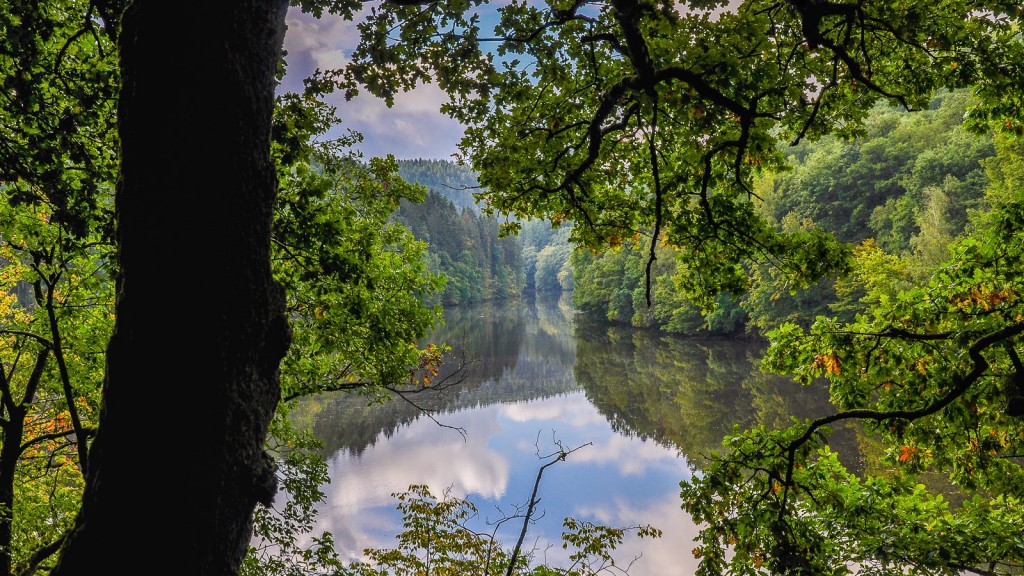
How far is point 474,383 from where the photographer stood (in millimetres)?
28344

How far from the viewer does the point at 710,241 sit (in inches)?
179

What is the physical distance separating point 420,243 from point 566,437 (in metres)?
14.0

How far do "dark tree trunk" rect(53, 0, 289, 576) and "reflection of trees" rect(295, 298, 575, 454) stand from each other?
3.99 meters

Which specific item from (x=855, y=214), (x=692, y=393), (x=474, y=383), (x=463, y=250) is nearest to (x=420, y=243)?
(x=692, y=393)

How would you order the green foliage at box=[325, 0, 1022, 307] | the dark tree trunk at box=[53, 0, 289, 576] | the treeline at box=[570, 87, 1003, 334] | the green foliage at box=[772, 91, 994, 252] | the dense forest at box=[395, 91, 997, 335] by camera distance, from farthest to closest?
the green foliage at box=[772, 91, 994, 252] < the dense forest at box=[395, 91, 997, 335] < the treeline at box=[570, 87, 1003, 334] < the green foliage at box=[325, 0, 1022, 307] < the dark tree trunk at box=[53, 0, 289, 576]

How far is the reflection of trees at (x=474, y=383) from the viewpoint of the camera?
2002cm

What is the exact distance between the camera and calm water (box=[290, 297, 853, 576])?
13.0 m

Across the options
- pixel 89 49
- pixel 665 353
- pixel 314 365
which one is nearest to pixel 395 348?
pixel 314 365

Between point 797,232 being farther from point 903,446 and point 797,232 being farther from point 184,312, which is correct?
point 184,312

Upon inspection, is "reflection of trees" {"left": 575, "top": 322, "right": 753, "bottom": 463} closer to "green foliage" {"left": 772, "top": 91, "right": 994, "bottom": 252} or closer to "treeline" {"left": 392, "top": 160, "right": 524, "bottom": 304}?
"green foliage" {"left": 772, "top": 91, "right": 994, "bottom": 252}

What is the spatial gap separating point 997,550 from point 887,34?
4130mm

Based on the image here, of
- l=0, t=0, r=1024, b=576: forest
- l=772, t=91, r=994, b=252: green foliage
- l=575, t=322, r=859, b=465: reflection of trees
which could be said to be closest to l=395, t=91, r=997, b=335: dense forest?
l=772, t=91, r=994, b=252: green foliage

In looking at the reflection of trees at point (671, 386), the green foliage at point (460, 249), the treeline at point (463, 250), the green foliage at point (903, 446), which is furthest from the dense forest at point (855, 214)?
the treeline at point (463, 250)

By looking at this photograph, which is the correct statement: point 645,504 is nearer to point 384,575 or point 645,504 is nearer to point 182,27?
point 384,575
